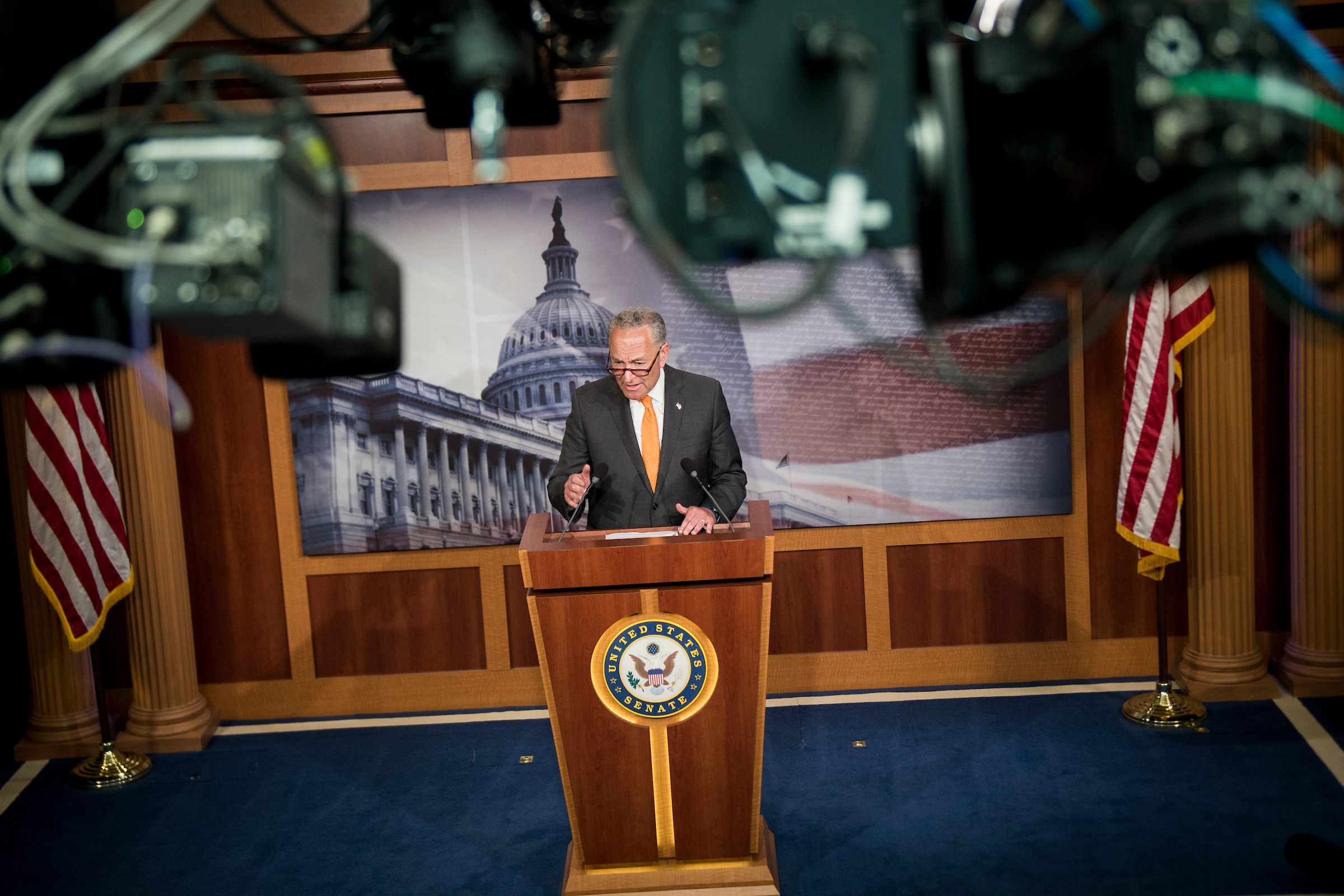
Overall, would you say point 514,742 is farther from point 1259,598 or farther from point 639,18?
point 639,18

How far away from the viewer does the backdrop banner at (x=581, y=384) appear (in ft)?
14.5

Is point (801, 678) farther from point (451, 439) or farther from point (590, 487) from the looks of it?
point (590, 487)

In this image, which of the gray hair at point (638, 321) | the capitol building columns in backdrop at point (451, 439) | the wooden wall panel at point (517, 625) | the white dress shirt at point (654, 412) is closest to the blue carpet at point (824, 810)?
the wooden wall panel at point (517, 625)

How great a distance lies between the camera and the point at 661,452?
3.56 meters

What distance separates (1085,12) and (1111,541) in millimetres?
3597

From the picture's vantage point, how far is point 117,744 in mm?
4430

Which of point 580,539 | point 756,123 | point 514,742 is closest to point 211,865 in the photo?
point 514,742

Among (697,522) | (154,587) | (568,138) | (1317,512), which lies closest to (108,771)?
(154,587)

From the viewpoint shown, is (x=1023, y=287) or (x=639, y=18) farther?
(x=1023, y=287)

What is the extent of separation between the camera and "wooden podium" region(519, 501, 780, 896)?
9.33 feet

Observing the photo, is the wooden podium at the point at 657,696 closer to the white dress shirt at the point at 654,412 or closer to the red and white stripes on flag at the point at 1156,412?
the white dress shirt at the point at 654,412

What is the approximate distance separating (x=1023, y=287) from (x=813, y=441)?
10.2ft

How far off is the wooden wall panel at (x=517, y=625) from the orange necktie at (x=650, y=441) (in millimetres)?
1235

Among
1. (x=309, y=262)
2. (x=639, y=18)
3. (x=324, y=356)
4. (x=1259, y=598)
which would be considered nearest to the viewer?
(x=639, y=18)
